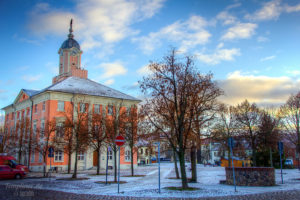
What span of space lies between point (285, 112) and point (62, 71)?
47233mm

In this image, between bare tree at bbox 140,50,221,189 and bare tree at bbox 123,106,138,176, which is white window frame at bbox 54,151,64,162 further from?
bare tree at bbox 140,50,221,189

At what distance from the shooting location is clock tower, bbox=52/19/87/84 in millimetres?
66062

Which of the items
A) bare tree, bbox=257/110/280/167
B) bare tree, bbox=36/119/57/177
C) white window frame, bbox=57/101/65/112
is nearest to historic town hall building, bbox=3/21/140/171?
white window frame, bbox=57/101/65/112

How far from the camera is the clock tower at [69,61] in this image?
217 feet

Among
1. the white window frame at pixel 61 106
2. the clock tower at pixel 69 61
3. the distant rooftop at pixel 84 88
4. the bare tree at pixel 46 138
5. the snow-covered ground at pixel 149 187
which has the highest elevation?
the clock tower at pixel 69 61

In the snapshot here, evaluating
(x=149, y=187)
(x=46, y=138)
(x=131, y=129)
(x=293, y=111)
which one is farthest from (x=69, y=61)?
(x=149, y=187)

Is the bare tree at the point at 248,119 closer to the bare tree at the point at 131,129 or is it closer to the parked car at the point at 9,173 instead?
the bare tree at the point at 131,129

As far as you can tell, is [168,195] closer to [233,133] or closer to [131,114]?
[131,114]

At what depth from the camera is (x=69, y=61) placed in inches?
2648

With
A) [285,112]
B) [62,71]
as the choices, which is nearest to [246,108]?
[285,112]

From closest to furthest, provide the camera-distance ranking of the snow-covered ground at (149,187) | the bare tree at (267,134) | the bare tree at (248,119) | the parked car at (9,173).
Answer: the snow-covered ground at (149,187) → the parked car at (9,173) → the bare tree at (267,134) → the bare tree at (248,119)

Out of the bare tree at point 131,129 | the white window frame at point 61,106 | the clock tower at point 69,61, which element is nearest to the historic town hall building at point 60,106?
the white window frame at point 61,106

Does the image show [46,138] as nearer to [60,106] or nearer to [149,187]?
[60,106]

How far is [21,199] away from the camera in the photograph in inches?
536
